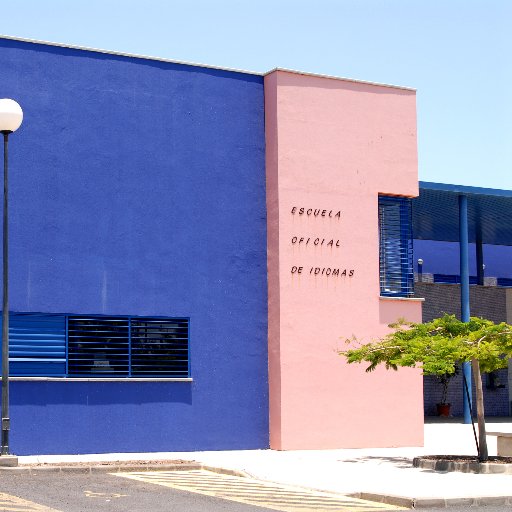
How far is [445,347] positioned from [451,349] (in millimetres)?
109

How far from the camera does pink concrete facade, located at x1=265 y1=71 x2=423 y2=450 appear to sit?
24.0 meters

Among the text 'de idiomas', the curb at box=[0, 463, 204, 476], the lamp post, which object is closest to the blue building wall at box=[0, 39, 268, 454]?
the text 'de idiomas'

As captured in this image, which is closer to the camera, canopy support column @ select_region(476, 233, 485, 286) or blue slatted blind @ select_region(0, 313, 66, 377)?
blue slatted blind @ select_region(0, 313, 66, 377)

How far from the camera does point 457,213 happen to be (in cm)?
3769

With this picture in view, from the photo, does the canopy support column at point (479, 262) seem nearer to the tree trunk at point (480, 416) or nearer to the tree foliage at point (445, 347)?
the tree foliage at point (445, 347)

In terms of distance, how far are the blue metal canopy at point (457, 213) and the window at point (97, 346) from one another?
11607mm

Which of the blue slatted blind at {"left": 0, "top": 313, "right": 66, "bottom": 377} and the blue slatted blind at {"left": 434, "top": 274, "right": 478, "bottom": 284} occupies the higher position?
the blue slatted blind at {"left": 434, "top": 274, "right": 478, "bottom": 284}

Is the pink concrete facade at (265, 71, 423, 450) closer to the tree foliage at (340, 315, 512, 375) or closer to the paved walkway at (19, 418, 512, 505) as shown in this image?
the paved walkway at (19, 418, 512, 505)

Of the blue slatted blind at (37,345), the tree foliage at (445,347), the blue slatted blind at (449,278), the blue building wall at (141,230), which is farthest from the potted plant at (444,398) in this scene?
the blue slatted blind at (37,345)

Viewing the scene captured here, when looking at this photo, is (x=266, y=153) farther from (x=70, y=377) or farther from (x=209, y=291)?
(x=70, y=377)

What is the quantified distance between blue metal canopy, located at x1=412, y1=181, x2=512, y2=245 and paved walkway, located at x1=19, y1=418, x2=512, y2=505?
921 centimetres

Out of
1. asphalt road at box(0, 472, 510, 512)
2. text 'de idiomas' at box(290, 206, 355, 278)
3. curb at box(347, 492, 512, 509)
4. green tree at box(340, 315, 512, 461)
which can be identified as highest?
text 'de idiomas' at box(290, 206, 355, 278)

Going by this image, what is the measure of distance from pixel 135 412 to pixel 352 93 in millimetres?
8640

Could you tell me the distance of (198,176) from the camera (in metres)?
23.8
